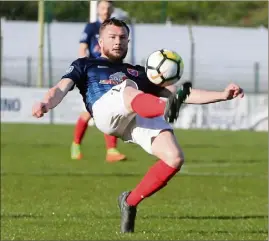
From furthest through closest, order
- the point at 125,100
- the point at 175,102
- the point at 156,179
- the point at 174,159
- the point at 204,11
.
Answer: the point at 204,11 < the point at 156,179 < the point at 174,159 < the point at 125,100 < the point at 175,102

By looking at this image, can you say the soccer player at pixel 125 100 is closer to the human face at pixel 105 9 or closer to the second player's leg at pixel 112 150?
the human face at pixel 105 9

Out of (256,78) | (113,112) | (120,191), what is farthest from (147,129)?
(256,78)

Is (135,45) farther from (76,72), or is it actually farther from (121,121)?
(121,121)

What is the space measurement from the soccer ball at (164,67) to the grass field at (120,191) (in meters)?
1.24

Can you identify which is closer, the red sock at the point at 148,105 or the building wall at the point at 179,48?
the red sock at the point at 148,105

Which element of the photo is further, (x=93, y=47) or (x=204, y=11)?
(x=204, y=11)

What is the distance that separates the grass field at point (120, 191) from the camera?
25.5 feet

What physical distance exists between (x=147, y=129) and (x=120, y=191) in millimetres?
3499

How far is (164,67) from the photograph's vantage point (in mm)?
6922

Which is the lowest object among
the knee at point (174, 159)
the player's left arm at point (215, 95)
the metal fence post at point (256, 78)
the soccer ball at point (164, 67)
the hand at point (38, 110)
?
the metal fence post at point (256, 78)

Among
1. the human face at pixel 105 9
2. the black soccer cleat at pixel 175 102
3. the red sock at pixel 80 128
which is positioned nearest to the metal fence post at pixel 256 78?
the red sock at pixel 80 128

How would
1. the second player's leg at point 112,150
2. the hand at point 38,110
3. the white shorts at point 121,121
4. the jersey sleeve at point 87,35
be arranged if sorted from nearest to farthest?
the hand at point 38,110, the white shorts at point 121,121, the jersey sleeve at point 87,35, the second player's leg at point 112,150

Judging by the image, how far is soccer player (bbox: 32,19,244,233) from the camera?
279 inches

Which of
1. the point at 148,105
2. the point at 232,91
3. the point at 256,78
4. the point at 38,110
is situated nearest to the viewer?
the point at 232,91
